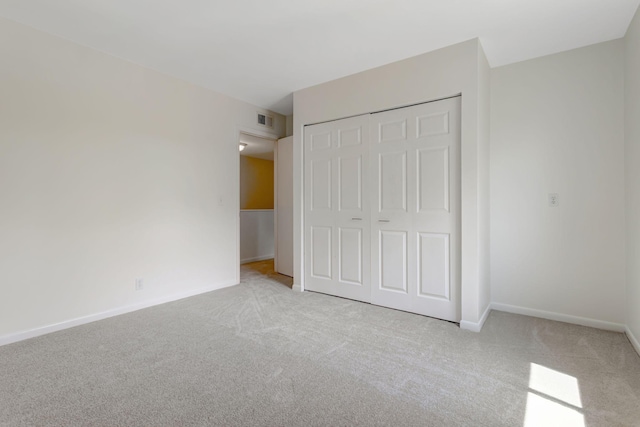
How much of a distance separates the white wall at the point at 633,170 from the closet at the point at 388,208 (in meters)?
1.25

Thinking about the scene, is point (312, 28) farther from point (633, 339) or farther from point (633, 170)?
point (633, 339)

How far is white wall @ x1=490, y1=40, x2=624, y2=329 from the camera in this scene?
8.88 ft

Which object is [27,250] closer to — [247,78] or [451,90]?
[247,78]

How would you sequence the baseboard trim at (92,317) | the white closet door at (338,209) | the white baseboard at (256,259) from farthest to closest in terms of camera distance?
1. the white baseboard at (256,259)
2. the white closet door at (338,209)
3. the baseboard trim at (92,317)

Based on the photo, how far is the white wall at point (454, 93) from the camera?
269cm

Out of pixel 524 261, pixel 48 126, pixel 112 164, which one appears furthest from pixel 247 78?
pixel 524 261

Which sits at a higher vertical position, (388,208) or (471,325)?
(388,208)

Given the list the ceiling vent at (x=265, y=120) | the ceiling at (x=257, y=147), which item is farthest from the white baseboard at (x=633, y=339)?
the ceiling at (x=257, y=147)

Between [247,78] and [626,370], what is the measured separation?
4202 mm

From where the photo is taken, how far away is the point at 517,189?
3.10 meters

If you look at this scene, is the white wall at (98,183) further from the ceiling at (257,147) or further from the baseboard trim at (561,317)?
the baseboard trim at (561,317)

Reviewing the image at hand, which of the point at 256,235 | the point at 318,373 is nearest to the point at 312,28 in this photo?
the point at 318,373

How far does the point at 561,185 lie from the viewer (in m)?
2.89

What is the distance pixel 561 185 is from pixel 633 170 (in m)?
0.52
